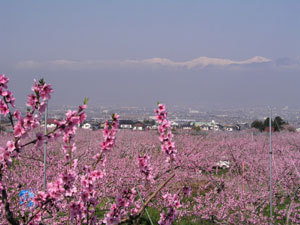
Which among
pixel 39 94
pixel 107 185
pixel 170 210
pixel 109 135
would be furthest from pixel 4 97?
pixel 107 185

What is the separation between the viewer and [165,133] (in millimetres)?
2574

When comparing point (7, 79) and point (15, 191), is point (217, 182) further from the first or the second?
point (7, 79)

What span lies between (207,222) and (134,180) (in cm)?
149

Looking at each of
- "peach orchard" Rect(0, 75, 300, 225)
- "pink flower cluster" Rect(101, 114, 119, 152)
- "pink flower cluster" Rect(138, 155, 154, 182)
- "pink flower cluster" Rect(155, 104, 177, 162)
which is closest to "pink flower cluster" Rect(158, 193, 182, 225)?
"peach orchard" Rect(0, 75, 300, 225)

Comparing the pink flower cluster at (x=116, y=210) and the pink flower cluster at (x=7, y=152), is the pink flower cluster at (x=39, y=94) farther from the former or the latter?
the pink flower cluster at (x=116, y=210)

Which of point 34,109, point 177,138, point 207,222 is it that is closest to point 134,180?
point 207,222

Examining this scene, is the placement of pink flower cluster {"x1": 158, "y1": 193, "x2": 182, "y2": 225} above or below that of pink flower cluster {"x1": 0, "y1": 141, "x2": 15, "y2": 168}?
below

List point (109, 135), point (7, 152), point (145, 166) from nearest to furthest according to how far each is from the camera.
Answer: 1. point (7, 152)
2. point (109, 135)
3. point (145, 166)

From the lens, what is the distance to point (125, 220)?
2453 millimetres

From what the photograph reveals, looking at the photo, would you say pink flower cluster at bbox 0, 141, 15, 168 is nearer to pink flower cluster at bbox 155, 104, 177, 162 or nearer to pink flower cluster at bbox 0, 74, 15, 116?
pink flower cluster at bbox 0, 74, 15, 116

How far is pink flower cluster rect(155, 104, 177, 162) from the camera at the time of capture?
257cm

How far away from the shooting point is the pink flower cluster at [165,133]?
8.43 ft

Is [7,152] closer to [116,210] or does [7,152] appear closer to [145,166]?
[116,210]

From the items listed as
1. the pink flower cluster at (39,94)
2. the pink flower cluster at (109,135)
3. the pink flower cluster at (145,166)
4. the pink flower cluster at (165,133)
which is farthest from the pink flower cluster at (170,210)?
the pink flower cluster at (39,94)
